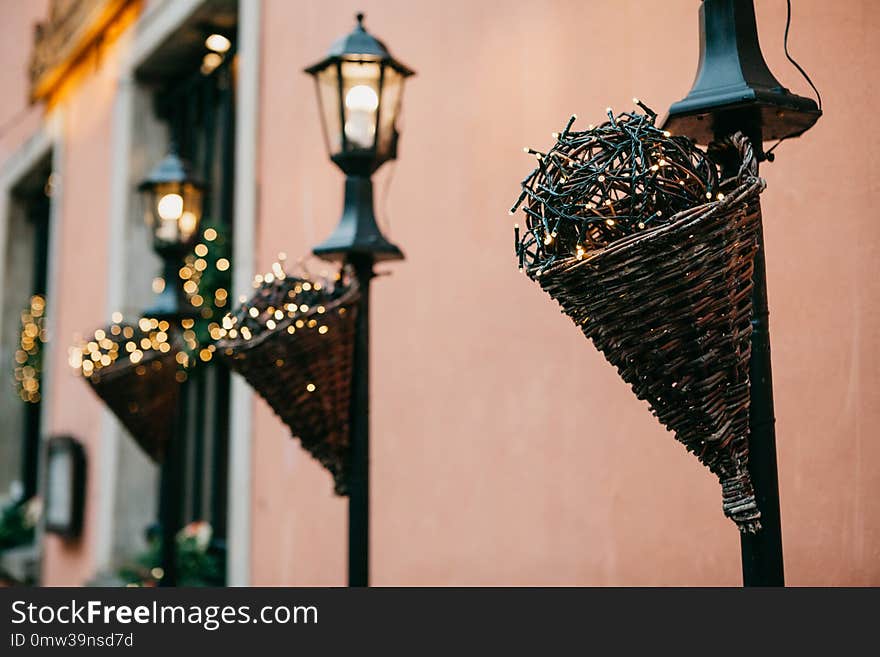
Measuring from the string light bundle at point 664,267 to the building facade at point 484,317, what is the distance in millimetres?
991

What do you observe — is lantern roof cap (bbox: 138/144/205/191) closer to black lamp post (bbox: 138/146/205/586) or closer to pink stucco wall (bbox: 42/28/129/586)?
black lamp post (bbox: 138/146/205/586)

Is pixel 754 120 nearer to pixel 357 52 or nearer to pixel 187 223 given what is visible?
pixel 357 52

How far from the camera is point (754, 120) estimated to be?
1.79m

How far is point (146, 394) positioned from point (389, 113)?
239cm

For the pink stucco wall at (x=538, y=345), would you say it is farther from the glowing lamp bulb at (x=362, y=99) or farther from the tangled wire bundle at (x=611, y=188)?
the tangled wire bundle at (x=611, y=188)

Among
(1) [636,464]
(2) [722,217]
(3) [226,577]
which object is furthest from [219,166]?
(2) [722,217]

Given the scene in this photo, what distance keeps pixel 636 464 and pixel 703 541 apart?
0.34m

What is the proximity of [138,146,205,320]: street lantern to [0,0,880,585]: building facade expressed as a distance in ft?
2.06

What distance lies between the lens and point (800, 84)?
2.62m

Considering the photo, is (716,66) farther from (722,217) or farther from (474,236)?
(474,236)

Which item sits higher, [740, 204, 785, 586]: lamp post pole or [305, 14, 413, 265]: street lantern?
[305, 14, 413, 265]: street lantern

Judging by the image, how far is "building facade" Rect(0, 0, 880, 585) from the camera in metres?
2.55

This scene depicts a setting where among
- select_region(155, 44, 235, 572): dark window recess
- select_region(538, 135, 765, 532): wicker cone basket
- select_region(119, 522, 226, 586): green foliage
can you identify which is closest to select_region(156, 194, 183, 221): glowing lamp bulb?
select_region(155, 44, 235, 572): dark window recess

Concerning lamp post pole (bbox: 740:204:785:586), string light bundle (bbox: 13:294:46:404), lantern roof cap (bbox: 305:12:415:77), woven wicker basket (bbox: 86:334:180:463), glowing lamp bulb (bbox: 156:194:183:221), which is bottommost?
lamp post pole (bbox: 740:204:785:586)
